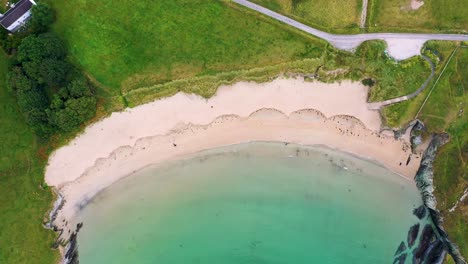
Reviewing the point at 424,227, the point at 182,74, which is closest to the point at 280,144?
the point at 182,74

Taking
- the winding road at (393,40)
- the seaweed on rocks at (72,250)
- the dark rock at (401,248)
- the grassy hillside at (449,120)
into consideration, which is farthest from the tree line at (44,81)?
the dark rock at (401,248)

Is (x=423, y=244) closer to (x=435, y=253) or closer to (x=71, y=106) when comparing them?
(x=435, y=253)

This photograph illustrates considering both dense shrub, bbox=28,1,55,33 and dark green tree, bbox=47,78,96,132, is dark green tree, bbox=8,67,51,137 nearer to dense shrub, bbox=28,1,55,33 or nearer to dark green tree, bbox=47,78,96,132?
dark green tree, bbox=47,78,96,132

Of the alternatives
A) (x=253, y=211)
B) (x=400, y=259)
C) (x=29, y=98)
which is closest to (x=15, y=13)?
(x=29, y=98)

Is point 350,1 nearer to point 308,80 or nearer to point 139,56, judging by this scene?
point 308,80

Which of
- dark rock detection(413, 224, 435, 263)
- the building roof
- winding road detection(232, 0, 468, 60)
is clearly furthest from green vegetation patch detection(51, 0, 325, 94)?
dark rock detection(413, 224, 435, 263)
